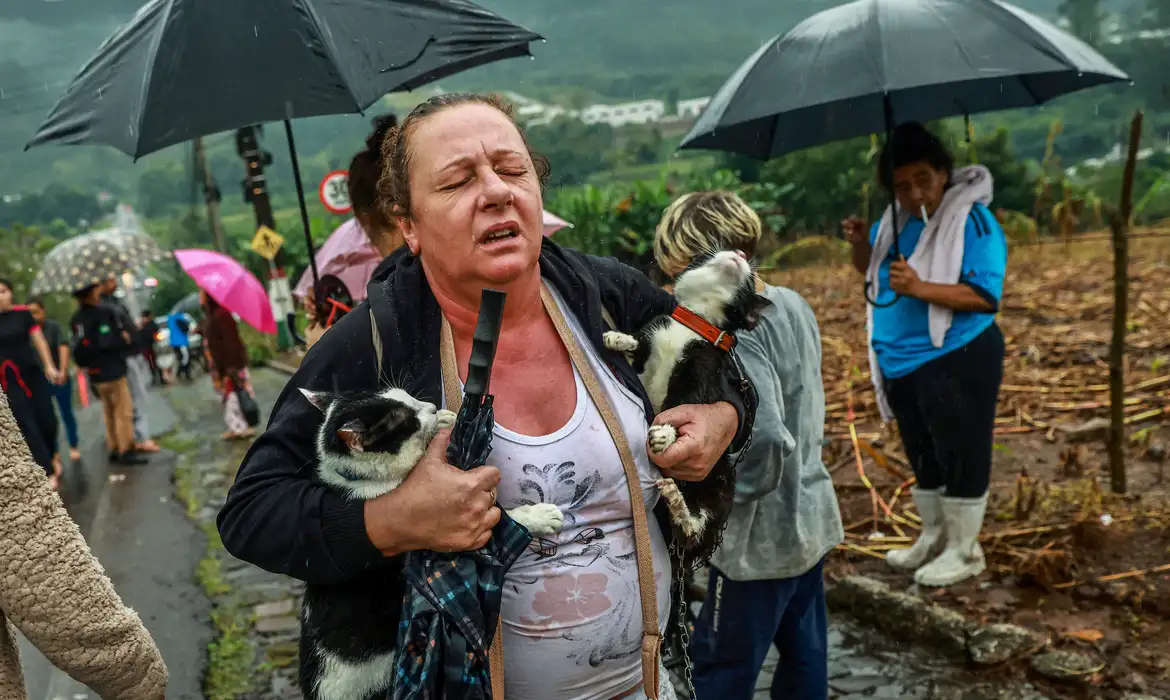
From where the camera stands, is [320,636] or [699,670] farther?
[699,670]

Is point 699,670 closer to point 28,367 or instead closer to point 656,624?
point 656,624

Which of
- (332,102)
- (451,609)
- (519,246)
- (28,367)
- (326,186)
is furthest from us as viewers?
Answer: (326,186)

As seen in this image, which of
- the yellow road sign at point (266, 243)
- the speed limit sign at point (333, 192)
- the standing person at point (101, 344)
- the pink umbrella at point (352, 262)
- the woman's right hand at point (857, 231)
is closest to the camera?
the pink umbrella at point (352, 262)

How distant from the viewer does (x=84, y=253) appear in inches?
458

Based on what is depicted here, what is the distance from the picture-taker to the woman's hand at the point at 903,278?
4.40 meters

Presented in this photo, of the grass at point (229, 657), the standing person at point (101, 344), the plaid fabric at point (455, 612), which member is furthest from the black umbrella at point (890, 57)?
the standing person at point (101, 344)

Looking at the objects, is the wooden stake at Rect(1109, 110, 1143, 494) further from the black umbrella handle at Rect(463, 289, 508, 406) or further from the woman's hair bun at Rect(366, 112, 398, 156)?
the black umbrella handle at Rect(463, 289, 508, 406)

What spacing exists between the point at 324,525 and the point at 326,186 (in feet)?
34.3

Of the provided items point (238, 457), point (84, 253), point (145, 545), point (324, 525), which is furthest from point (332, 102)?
point (84, 253)

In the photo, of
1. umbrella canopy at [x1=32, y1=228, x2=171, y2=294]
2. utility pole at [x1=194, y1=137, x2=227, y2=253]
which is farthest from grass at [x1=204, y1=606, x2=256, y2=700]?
utility pole at [x1=194, y1=137, x2=227, y2=253]

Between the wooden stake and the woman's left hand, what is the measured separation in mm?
3540

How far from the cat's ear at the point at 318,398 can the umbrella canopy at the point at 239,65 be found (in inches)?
78.3

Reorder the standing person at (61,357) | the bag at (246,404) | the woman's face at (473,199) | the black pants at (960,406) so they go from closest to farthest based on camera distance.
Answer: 1. the woman's face at (473,199)
2. the black pants at (960,406)
3. the standing person at (61,357)
4. the bag at (246,404)

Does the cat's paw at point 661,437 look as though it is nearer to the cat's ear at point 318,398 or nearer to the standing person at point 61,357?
the cat's ear at point 318,398
